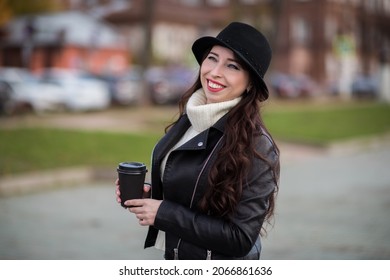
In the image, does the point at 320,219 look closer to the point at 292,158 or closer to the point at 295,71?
the point at 292,158

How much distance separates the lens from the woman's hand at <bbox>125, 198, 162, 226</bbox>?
2.43 meters

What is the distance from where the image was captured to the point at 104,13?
59219 millimetres

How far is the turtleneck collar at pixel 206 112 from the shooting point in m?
2.45

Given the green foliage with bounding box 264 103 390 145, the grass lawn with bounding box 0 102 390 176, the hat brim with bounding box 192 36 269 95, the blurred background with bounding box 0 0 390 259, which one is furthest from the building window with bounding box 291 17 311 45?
the hat brim with bounding box 192 36 269 95

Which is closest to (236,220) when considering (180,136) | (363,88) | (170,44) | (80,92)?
(180,136)

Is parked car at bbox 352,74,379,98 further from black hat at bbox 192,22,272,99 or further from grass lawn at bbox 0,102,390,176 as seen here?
black hat at bbox 192,22,272,99

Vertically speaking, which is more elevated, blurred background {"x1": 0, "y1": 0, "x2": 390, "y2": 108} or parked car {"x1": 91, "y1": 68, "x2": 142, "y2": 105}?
blurred background {"x1": 0, "y1": 0, "x2": 390, "y2": 108}

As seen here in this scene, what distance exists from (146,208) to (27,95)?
21.0 metres

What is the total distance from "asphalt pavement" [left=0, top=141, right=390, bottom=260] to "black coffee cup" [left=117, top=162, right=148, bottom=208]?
3734 millimetres

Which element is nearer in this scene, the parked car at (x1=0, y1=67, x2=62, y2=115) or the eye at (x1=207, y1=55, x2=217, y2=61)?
the eye at (x1=207, y1=55, x2=217, y2=61)

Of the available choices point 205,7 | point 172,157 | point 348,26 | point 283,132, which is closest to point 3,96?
point 283,132

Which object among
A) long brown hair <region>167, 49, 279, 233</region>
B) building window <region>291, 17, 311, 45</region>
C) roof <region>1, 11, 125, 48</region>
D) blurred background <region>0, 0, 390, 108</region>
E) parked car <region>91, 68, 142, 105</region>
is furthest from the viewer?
building window <region>291, 17, 311, 45</region>

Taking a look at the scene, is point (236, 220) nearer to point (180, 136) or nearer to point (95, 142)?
point (180, 136)

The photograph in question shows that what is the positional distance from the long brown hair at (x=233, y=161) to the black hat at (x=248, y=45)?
6cm
